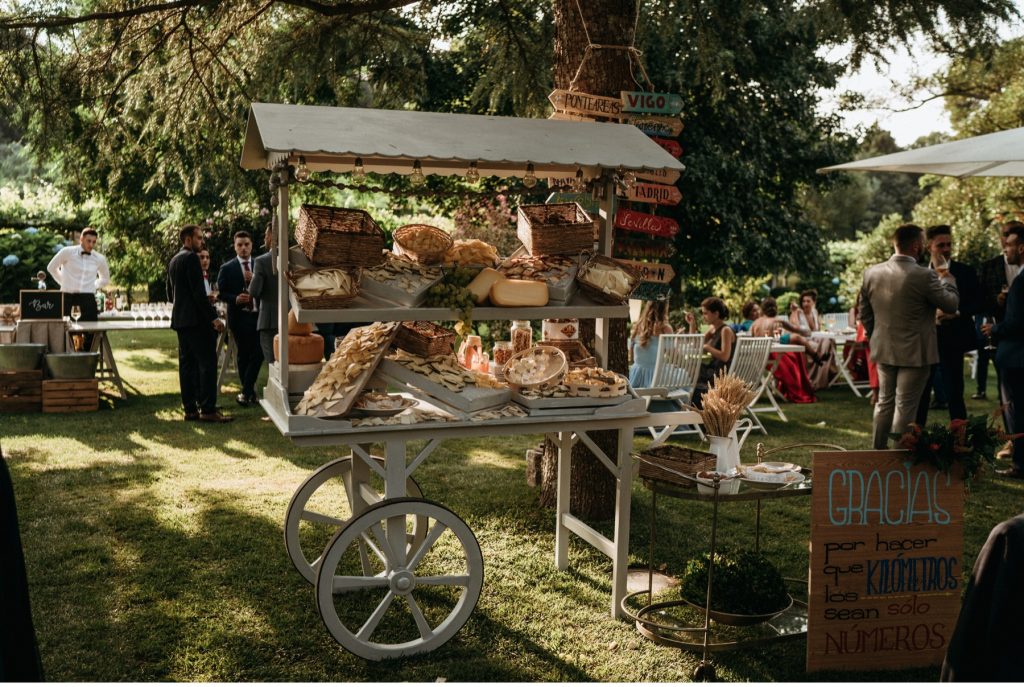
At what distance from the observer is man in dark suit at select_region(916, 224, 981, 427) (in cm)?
726

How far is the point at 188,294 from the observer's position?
809 centimetres

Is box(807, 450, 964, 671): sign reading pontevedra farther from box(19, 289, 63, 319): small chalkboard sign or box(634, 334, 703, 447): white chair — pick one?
box(19, 289, 63, 319): small chalkboard sign

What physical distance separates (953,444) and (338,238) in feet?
8.19

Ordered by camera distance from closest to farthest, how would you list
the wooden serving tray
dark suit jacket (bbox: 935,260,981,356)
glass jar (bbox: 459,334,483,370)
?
the wooden serving tray, glass jar (bbox: 459,334,483,370), dark suit jacket (bbox: 935,260,981,356)

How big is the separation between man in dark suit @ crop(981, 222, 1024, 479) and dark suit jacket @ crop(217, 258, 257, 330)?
6.59 metres

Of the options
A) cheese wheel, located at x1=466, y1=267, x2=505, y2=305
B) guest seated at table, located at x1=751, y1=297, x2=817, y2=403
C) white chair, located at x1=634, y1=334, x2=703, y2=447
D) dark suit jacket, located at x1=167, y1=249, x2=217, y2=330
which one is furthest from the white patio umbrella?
dark suit jacket, located at x1=167, y1=249, x2=217, y2=330

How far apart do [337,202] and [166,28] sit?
57.8 ft

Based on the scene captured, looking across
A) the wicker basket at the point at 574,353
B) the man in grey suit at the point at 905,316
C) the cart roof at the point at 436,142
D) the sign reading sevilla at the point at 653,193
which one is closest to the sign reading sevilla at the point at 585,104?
the sign reading sevilla at the point at 653,193

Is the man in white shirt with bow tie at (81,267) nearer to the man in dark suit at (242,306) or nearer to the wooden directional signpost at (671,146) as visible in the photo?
the man in dark suit at (242,306)

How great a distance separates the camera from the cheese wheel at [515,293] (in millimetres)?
3789

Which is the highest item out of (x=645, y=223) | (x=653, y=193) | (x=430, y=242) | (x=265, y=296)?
(x=653, y=193)

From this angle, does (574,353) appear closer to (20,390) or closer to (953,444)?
(953,444)

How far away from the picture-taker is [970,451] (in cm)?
340

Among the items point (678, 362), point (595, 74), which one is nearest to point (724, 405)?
point (595, 74)
